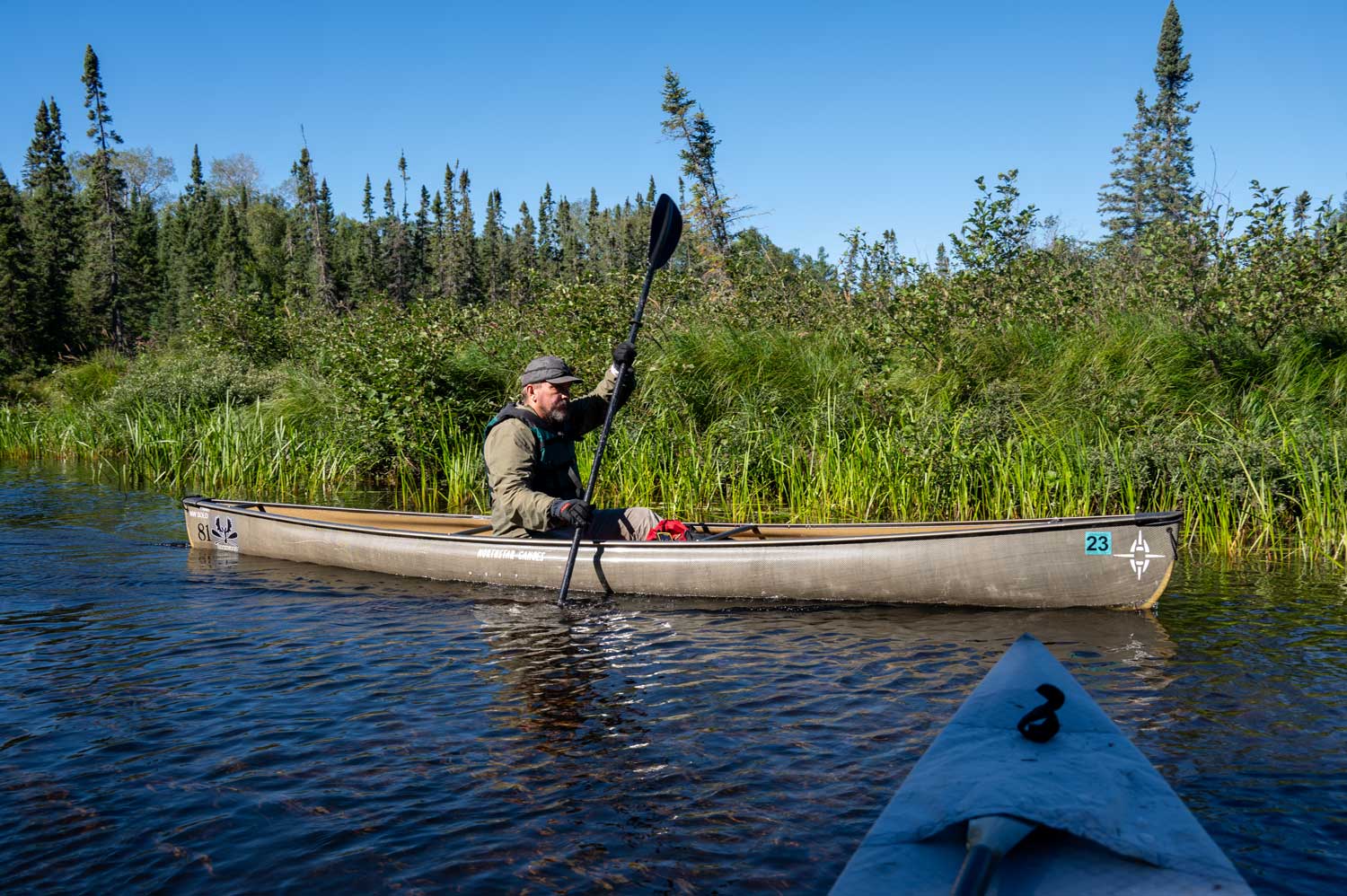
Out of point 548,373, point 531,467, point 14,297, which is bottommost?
point 531,467

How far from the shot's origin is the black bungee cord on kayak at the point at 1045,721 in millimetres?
3199

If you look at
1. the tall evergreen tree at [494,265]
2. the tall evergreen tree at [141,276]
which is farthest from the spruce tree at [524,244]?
the tall evergreen tree at [141,276]

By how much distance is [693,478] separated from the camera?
1029cm

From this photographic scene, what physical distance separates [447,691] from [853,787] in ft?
8.00

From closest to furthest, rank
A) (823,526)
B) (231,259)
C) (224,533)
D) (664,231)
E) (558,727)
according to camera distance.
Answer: (558,727)
(823,526)
(664,231)
(224,533)
(231,259)

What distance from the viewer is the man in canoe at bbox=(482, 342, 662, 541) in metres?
7.37

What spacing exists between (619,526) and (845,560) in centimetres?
203

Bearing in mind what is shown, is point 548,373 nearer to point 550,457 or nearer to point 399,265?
point 550,457

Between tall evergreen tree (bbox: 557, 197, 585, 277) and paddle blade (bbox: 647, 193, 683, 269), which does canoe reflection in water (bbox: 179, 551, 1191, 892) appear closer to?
paddle blade (bbox: 647, 193, 683, 269)

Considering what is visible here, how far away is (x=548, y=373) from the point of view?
750 cm

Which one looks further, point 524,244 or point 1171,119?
point 524,244

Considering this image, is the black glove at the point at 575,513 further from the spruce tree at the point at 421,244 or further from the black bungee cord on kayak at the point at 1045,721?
the spruce tree at the point at 421,244

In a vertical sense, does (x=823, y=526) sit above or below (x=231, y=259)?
below

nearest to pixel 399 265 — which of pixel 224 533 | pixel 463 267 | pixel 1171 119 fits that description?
pixel 463 267
